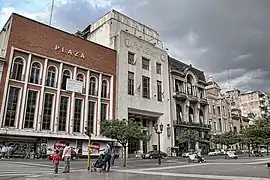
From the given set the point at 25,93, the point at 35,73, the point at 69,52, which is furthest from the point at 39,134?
the point at 69,52

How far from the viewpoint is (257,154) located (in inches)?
1841

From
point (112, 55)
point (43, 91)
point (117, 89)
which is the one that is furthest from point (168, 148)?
point (43, 91)

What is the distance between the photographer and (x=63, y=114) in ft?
121

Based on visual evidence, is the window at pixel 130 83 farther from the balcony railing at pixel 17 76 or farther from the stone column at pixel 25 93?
the balcony railing at pixel 17 76

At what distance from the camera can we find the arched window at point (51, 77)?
3638cm

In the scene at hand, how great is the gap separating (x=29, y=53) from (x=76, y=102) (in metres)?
9.66

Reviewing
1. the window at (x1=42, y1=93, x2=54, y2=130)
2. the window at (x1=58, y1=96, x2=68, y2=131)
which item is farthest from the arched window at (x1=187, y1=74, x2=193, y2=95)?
the window at (x1=42, y1=93, x2=54, y2=130)

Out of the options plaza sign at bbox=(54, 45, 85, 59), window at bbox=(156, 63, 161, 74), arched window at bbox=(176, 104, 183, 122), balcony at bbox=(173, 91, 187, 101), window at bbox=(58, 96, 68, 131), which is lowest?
window at bbox=(58, 96, 68, 131)

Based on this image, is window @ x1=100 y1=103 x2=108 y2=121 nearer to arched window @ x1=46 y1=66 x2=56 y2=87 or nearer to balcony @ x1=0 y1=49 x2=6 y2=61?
arched window @ x1=46 y1=66 x2=56 y2=87

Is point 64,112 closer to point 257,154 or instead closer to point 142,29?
point 142,29

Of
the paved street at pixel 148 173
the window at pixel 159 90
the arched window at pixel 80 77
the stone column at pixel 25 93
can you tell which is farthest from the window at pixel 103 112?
the paved street at pixel 148 173

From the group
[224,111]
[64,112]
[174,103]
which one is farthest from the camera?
[224,111]

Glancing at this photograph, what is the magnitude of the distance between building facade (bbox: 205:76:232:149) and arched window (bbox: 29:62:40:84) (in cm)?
4663

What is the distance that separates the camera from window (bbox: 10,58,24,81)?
3313cm
